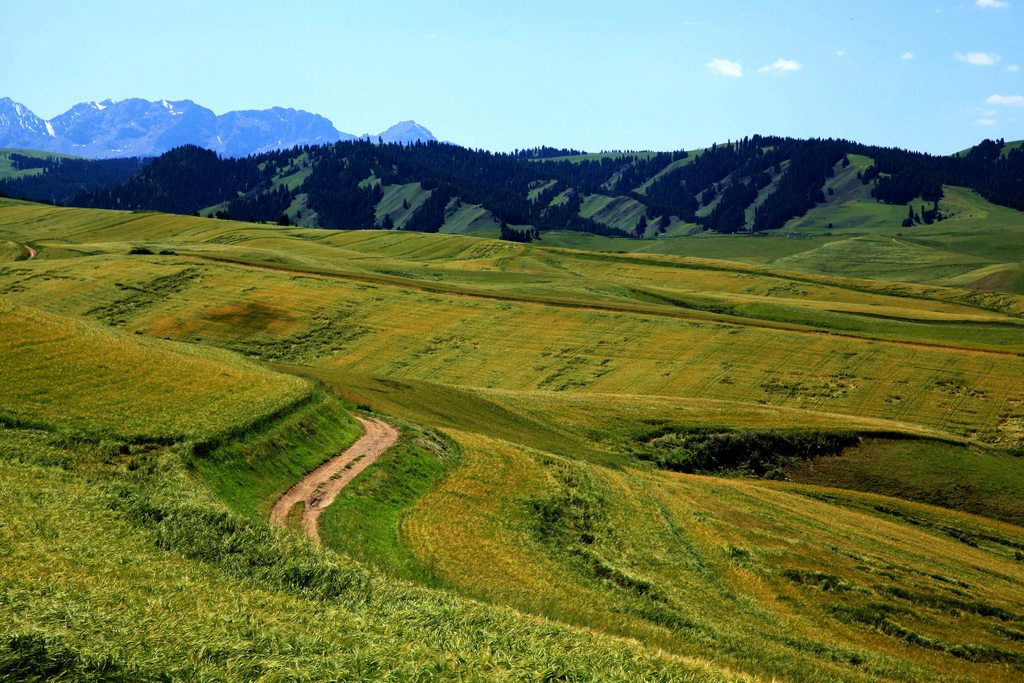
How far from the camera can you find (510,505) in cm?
4119

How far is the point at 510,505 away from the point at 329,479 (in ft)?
27.4

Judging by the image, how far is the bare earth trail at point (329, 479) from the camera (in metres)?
34.0

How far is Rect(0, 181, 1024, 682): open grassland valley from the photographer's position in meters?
20.2

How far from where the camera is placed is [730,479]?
6156 cm

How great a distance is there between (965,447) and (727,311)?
65.3 meters

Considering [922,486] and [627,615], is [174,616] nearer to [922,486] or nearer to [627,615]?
[627,615]

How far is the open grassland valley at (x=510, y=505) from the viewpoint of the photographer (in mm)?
20234

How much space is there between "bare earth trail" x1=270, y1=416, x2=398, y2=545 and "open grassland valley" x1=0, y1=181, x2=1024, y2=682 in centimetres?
24

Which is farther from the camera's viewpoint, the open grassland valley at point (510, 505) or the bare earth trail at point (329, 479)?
the bare earth trail at point (329, 479)

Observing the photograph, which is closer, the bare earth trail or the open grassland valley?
the open grassland valley

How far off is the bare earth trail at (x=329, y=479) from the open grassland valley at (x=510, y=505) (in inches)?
9.4

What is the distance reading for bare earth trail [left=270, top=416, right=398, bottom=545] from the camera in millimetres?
33969

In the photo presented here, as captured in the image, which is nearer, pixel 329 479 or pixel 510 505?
pixel 329 479

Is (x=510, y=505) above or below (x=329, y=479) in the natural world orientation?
below
